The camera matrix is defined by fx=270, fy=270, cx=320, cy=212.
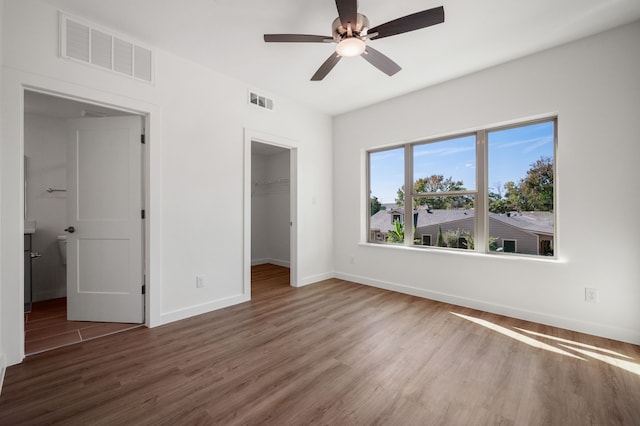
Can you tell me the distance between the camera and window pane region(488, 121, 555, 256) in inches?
117

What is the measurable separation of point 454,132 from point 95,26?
3.98 m

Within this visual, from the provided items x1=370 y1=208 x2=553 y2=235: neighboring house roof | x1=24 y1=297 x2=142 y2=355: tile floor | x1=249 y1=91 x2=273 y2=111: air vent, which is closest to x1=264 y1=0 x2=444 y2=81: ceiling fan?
x1=249 y1=91 x2=273 y2=111: air vent

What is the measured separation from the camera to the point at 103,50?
2492mm

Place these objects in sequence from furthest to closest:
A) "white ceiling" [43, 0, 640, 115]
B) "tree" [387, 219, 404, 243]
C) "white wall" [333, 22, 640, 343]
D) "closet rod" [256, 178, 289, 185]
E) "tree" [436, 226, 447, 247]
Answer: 1. "closet rod" [256, 178, 289, 185]
2. "tree" [387, 219, 404, 243]
3. "tree" [436, 226, 447, 247]
4. "white wall" [333, 22, 640, 343]
5. "white ceiling" [43, 0, 640, 115]

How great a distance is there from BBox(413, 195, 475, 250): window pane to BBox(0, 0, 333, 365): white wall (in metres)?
2.18

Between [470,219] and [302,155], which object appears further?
[302,155]

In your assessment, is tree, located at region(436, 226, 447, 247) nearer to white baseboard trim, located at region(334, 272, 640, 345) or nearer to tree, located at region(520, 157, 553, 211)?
white baseboard trim, located at region(334, 272, 640, 345)

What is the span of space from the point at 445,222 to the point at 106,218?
13.3 ft

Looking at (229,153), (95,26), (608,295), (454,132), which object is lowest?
(608,295)

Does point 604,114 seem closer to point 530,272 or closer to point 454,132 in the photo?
point 454,132

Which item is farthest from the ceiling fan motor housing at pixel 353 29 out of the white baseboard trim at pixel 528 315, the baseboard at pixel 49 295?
the baseboard at pixel 49 295

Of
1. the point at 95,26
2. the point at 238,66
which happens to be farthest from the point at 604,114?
the point at 95,26

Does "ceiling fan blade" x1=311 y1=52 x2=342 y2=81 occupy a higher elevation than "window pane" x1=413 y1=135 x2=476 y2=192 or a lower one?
higher

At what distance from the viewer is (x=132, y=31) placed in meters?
2.55
